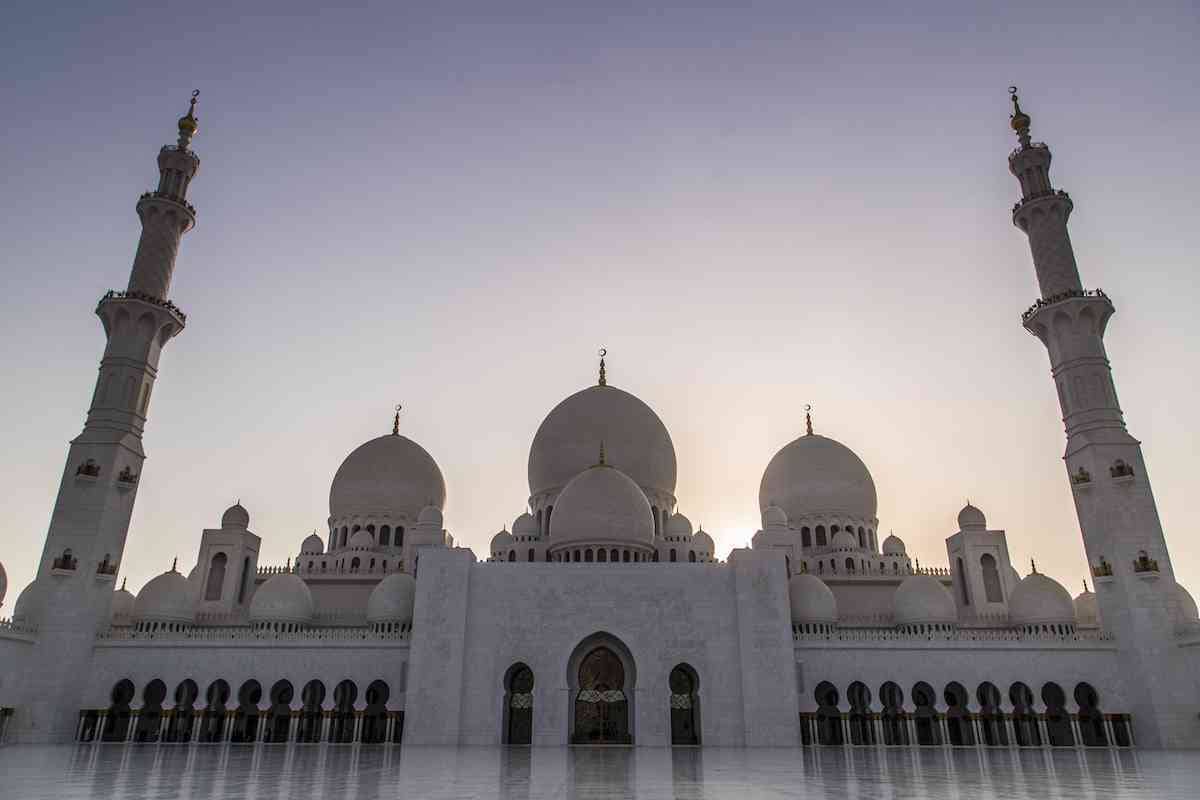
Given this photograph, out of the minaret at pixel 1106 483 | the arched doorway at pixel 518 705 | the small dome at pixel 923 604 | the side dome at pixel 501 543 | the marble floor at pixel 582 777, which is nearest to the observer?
the marble floor at pixel 582 777

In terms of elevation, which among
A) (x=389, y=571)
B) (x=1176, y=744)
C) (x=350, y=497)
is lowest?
(x=1176, y=744)

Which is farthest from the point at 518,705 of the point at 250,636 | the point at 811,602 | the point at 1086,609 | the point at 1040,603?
the point at 1086,609

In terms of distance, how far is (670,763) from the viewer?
13.3 metres

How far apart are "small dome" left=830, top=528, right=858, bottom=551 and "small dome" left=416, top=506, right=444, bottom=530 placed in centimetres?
1640

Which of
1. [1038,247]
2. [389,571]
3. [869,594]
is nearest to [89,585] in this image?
[389,571]

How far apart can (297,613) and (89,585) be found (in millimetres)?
6202

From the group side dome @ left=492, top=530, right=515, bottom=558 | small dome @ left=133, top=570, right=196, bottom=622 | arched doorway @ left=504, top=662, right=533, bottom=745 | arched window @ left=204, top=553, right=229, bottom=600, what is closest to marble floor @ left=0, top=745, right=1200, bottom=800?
arched doorway @ left=504, top=662, right=533, bottom=745

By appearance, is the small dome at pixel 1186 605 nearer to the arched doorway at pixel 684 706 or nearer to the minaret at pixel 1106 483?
the minaret at pixel 1106 483

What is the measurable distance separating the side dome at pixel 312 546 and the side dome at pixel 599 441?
9338 millimetres

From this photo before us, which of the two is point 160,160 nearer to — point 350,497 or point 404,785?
point 350,497

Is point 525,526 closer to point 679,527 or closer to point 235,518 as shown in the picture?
point 679,527

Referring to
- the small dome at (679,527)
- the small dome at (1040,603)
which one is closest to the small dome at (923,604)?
the small dome at (1040,603)

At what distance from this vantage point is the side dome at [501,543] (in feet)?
103

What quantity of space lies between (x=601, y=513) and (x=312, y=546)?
14098 mm
